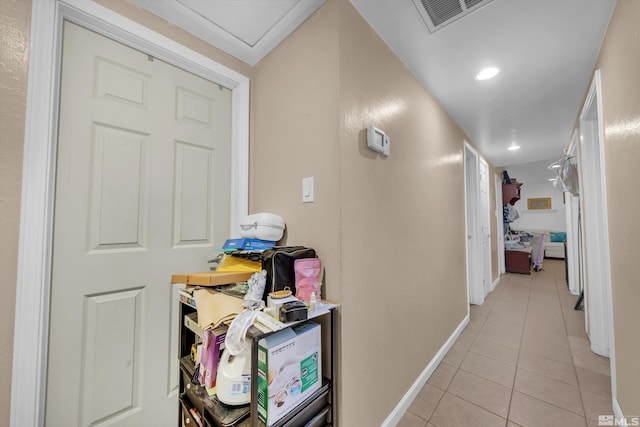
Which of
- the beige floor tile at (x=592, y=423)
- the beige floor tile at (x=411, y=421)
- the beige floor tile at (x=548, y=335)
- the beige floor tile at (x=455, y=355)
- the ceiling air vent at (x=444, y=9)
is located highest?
the ceiling air vent at (x=444, y=9)

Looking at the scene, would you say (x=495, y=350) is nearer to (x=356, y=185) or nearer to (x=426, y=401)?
(x=426, y=401)

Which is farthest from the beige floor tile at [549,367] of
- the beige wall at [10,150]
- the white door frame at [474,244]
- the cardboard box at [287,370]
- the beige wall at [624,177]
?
the beige wall at [10,150]

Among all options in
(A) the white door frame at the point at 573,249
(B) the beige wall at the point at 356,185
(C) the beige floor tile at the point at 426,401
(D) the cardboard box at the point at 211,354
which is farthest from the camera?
(A) the white door frame at the point at 573,249

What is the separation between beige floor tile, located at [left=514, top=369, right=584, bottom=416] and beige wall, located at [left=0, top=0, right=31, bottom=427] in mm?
2846

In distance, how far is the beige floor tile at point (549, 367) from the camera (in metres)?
1.83

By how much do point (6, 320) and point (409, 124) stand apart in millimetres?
2334

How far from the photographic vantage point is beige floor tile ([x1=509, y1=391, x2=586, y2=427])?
1.42 meters

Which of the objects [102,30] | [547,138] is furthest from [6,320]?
[547,138]

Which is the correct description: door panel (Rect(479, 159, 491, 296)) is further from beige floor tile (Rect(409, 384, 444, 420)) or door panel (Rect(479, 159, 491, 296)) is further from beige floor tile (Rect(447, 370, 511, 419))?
beige floor tile (Rect(409, 384, 444, 420))

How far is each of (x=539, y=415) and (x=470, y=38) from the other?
2445mm

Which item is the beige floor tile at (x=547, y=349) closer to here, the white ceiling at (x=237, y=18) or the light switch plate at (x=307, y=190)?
the light switch plate at (x=307, y=190)

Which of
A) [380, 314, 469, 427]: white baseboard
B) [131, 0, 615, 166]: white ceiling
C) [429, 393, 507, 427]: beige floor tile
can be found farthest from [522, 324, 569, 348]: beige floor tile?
[131, 0, 615, 166]: white ceiling

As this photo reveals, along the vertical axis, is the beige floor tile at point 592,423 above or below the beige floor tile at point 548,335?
below

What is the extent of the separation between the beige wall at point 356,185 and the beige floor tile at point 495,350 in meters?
0.66
